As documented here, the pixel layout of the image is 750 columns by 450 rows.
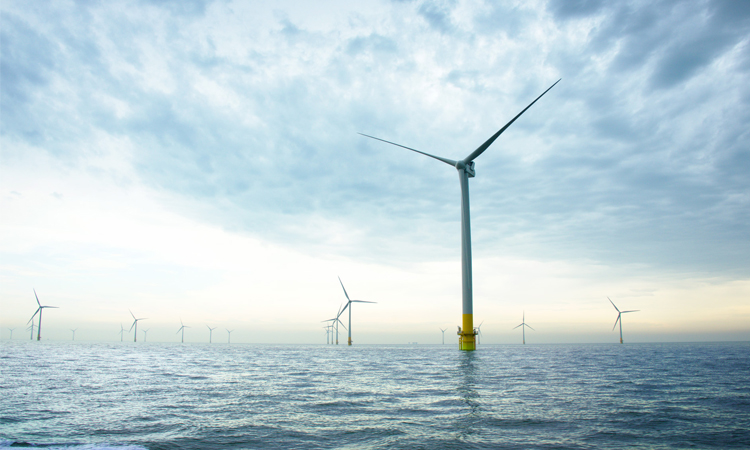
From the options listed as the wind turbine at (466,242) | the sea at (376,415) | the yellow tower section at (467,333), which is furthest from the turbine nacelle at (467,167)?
the sea at (376,415)

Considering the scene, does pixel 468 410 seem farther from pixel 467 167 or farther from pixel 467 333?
pixel 467 167

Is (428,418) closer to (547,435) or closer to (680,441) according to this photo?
(547,435)

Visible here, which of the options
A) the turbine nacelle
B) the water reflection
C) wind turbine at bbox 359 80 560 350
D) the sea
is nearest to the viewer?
the sea

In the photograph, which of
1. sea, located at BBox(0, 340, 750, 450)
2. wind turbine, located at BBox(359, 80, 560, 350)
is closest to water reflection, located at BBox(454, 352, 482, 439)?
sea, located at BBox(0, 340, 750, 450)

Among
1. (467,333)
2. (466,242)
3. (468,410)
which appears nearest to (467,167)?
(466,242)

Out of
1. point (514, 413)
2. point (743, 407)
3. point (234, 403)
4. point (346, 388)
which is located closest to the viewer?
point (514, 413)

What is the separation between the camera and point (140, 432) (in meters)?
17.3

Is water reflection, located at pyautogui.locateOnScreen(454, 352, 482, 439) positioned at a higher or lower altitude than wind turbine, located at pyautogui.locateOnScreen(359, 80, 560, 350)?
lower

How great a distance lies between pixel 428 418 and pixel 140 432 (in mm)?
11965

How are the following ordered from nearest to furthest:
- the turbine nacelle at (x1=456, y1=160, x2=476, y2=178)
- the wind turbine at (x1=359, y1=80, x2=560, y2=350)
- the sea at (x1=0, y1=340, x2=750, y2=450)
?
1. the sea at (x1=0, y1=340, x2=750, y2=450)
2. the wind turbine at (x1=359, y1=80, x2=560, y2=350)
3. the turbine nacelle at (x1=456, y1=160, x2=476, y2=178)

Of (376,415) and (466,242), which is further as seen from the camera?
(466,242)

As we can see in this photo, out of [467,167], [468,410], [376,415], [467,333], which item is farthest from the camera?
[467,167]

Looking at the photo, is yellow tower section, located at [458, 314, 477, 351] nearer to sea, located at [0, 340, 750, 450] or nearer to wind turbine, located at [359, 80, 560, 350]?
wind turbine, located at [359, 80, 560, 350]

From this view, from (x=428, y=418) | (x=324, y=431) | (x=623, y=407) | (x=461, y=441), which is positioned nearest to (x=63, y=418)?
(x=324, y=431)
